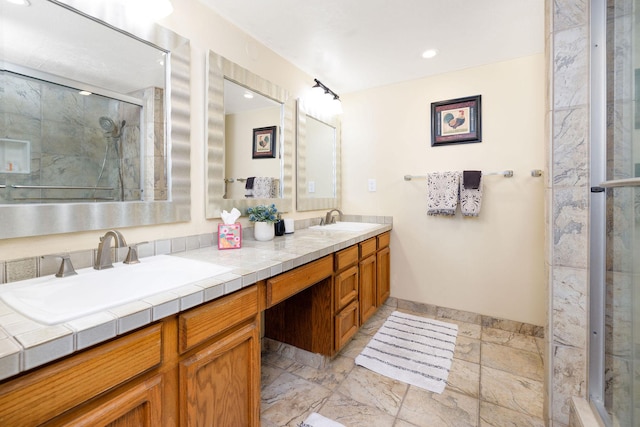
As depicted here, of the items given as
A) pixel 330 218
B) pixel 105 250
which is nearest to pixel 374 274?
pixel 330 218

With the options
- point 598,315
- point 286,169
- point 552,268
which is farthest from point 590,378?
point 286,169

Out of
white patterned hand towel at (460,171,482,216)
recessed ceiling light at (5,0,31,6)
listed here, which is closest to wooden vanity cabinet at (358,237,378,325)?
white patterned hand towel at (460,171,482,216)

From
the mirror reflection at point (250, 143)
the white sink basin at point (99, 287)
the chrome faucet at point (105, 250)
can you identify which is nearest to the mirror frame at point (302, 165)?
the mirror reflection at point (250, 143)

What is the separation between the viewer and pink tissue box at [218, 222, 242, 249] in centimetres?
154

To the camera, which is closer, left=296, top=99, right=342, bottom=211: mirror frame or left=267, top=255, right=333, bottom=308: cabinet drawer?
left=267, top=255, right=333, bottom=308: cabinet drawer

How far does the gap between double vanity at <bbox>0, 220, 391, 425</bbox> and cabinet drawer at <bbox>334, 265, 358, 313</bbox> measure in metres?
0.25

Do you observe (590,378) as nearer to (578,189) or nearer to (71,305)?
(578,189)

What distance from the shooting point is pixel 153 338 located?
0.79 metres

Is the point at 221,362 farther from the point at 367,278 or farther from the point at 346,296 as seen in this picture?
the point at 367,278

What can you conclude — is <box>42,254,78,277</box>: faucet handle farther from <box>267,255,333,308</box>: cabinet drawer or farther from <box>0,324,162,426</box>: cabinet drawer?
<box>267,255,333,308</box>: cabinet drawer

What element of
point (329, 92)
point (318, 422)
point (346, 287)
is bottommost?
point (318, 422)

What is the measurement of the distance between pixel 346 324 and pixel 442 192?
1374 millimetres

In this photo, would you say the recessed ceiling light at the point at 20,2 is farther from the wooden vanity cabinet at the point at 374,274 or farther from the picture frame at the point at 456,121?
the picture frame at the point at 456,121

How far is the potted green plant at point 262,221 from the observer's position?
1.81 metres
